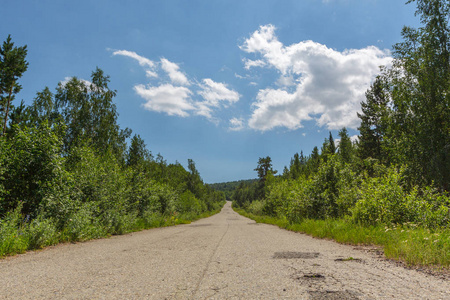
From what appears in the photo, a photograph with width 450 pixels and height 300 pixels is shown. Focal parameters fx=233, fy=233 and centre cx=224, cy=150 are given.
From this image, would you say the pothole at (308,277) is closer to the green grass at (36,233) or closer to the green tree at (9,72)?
the green grass at (36,233)

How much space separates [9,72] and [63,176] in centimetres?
1941

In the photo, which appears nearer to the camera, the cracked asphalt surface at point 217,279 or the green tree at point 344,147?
the cracked asphalt surface at point 217,279

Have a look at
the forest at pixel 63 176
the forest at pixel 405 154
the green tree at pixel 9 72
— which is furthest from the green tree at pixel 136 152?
the forest at pixel 405 154

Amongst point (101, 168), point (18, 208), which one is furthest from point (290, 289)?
point (101, 168)

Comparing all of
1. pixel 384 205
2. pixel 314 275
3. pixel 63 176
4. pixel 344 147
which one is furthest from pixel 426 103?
pixel 344 147

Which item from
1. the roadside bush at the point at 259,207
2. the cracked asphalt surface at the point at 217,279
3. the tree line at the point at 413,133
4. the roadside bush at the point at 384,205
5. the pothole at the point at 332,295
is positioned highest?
the tree line at the point at 413,133

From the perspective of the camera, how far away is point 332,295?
9.19 feet

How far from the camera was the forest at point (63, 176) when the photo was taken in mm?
7402

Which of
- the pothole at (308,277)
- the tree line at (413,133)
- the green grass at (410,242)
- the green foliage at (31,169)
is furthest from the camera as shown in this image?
the tree line at (413,133)

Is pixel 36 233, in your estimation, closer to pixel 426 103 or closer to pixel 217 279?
pixel 217 279

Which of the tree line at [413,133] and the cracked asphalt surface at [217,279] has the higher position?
the tree line at [413,133]

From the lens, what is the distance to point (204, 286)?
3238 mm

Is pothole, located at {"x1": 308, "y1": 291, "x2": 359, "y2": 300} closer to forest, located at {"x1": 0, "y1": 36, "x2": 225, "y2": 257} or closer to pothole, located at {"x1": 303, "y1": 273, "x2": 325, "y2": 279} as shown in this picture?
pothole, located at {"x1": 303, "y1": 273, "x2": 325, "y2": 279}

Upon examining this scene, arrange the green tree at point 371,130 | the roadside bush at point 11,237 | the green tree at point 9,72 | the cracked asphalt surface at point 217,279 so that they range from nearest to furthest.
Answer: the cracked asphalt surface at point 217,279 → the roadside bush at point 11,237 → the green tree at point 9,72 → the green tree at point 371,130
